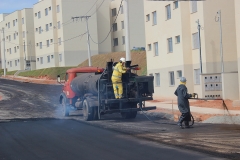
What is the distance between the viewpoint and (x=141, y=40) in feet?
235

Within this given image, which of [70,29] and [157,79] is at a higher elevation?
[70,29]

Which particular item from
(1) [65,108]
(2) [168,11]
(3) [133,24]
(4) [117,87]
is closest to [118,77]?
(4) [117,87]

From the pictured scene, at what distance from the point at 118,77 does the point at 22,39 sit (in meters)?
66.3

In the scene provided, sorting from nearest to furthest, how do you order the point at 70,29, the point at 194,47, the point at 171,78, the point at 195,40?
the point at 195,40 → the point at 194,47 → the point at 171,78 → the point at 70,29

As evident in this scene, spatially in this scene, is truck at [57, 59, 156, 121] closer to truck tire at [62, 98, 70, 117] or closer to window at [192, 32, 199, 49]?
truck tire at [62, 98, 70, 117]

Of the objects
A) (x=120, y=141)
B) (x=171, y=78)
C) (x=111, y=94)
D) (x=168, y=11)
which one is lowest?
(x=120, y=141)

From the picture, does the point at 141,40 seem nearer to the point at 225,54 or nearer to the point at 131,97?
the point at 225,54

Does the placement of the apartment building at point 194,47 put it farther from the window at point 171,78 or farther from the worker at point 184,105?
the worker at point 184,105

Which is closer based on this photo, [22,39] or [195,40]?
[195,40]

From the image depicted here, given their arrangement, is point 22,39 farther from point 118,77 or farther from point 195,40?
point 118,77

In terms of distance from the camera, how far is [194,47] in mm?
33719

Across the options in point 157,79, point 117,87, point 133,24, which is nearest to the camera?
point 117,87

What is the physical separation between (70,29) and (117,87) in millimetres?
49341

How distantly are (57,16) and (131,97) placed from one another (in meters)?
Result: 51.1
